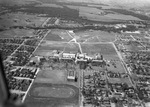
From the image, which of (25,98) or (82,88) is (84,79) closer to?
(82,88)

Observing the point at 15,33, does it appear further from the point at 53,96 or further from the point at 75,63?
the point at 53,96

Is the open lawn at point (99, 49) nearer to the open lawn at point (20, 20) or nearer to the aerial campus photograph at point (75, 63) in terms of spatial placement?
the aerial campus photograph at point (75, 63)

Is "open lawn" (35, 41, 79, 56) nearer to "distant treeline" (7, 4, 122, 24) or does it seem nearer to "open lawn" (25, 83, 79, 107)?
"open lawn" (25, 83, 79, 107)

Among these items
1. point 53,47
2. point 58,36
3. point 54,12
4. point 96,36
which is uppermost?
point 54,12

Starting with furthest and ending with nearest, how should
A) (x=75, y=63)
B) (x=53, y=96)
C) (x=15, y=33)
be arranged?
(x=15, y=33) → (x=75, y=63) → (x=53, y=96)

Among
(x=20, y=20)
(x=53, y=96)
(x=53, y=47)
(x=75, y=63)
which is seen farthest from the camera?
(x=20, y=20)

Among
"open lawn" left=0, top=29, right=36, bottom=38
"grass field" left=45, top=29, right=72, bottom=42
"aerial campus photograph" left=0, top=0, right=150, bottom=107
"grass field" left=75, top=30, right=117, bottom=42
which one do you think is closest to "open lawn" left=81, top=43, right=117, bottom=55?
"aerial campus photograph" left=0, top=0, right=150, bottom=107

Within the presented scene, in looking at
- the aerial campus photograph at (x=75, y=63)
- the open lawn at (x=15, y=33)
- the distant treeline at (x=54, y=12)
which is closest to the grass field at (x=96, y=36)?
the aerial campus photograph at (x=75, y=63)

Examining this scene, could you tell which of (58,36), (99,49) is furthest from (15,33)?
(99,49)

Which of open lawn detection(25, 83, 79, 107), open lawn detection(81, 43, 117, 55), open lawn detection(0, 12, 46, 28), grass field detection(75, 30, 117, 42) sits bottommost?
open lawn detection(25, 83, 79, 107)
